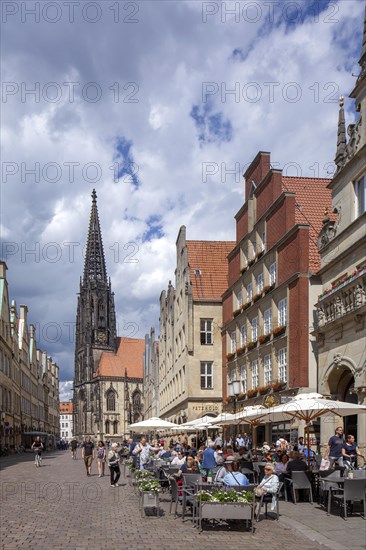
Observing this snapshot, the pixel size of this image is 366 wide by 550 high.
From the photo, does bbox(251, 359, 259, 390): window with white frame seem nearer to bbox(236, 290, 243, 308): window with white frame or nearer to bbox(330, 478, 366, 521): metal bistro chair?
bbox(236, 290, 243, 308): window with white frame

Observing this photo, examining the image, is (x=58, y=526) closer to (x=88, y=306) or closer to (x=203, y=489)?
(x=203, y=489)

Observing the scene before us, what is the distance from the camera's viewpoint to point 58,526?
13.5 m

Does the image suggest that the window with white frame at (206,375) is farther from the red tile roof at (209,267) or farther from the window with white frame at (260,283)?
the window with white frame at (260,283)

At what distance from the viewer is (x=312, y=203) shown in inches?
1374

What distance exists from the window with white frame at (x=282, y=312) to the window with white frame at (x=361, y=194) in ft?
27.7

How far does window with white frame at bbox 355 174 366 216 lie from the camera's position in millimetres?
23969

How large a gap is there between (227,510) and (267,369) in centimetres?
2217

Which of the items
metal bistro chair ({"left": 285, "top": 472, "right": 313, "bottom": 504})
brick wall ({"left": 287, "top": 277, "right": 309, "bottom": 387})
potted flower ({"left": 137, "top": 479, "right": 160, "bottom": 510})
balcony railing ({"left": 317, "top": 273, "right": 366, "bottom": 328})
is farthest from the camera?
brick wall ({"left": 287, "top": 277, "right": 309, "bottom": 387})

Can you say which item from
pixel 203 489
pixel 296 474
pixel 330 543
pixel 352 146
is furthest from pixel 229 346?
pixel 330 543

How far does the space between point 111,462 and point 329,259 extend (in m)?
11.3

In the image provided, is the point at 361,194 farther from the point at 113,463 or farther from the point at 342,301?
the point at 113,463

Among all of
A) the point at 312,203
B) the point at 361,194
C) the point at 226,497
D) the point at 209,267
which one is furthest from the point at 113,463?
the point at 209,267

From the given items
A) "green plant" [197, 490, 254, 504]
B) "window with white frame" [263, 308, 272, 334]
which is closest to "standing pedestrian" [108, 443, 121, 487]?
"green plant" [197, 490, 254, 504]

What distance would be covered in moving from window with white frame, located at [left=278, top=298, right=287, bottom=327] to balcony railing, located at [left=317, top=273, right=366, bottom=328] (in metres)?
4.94
